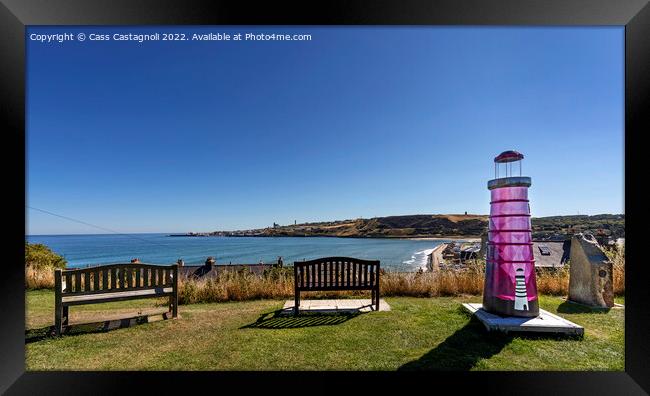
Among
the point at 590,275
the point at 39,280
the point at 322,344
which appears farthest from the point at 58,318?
the point at 590,275

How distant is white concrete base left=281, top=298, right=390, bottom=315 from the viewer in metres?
4.84

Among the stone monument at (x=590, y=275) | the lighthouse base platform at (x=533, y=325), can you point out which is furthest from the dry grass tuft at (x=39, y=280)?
the stone monument at (x=590, y=275)

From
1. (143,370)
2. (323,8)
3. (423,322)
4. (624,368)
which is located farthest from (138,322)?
(624,368)

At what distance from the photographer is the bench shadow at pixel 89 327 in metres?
3.90

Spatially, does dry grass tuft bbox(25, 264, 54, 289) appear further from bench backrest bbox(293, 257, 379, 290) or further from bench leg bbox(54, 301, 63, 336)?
bench backrest bbox(293, 257, 379, 290)

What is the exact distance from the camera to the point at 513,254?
13.5ft

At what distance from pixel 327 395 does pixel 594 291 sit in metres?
5.05

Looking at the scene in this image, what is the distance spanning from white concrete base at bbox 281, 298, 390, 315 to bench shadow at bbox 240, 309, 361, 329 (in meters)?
0.08

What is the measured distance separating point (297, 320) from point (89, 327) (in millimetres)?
2911

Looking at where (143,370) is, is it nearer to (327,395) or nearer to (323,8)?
(327,395)

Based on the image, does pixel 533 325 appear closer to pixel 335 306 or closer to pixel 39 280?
pixel 335 306

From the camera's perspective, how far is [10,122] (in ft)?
9.72

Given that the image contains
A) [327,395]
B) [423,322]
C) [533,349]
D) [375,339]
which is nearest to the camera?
[327,395]

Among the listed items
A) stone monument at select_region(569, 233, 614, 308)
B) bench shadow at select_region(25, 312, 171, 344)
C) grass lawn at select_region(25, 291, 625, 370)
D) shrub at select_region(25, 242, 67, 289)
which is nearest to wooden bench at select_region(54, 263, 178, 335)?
bench shadow at select_region(25, 312, 171, 344)
